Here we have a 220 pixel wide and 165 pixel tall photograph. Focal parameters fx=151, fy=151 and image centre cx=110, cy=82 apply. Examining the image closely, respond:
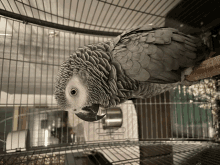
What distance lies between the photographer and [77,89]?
0.76 metres

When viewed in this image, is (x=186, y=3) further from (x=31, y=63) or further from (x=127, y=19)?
(x=31, y=63)

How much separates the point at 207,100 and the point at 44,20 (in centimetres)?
154

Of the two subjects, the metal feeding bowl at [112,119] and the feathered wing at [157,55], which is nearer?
the feathered wing at [157,55]

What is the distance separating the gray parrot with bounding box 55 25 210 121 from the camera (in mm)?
763

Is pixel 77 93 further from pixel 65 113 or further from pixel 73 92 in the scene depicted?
pixel 65 113

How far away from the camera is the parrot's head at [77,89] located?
2.49 ft

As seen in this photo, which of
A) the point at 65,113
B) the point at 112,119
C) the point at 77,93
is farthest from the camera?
the point at 112,119

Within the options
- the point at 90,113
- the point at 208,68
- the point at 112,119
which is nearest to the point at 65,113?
the point at 112,119

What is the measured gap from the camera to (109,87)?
0.81 metres

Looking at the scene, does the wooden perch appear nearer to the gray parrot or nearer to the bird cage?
the gray parrot

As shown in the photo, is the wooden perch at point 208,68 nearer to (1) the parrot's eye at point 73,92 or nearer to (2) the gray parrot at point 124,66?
(2) the gray parrot at point 124,66

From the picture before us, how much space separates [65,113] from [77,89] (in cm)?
68

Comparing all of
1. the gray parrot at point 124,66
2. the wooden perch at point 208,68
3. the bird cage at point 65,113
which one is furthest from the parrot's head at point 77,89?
the wooden perch at point 208,68

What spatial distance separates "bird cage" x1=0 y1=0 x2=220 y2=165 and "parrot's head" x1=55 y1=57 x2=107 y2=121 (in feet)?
1.25
